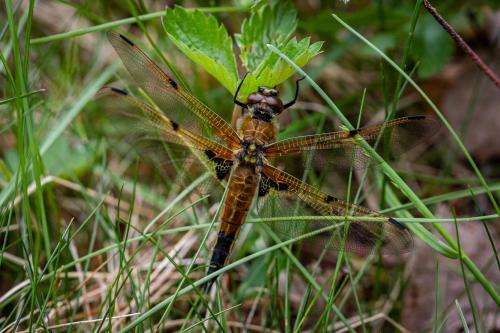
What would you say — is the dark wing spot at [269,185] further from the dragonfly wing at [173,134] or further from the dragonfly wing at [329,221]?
the dragonfly wing at [173,134]

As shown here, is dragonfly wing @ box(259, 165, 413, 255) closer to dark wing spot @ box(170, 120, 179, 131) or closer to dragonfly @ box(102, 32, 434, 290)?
dragonfly @ box(102, 32, 434, 290)

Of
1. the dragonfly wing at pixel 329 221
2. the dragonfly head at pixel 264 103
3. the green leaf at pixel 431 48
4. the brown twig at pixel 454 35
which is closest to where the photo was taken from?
the brown twig at pixel 454 35

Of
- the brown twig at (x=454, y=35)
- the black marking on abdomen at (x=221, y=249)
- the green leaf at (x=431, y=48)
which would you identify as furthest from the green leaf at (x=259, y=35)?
the green leaf at (x=431, y=48)

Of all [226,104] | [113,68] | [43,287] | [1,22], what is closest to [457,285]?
[226,104]

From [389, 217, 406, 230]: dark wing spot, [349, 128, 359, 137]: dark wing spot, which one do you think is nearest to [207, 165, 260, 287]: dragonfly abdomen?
[349, 128, 359, 137]: dark wing spot

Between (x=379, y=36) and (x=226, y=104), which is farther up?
(x=379, y=36)

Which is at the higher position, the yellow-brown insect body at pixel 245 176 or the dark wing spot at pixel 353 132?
the dark wing spot at pixel 353 132

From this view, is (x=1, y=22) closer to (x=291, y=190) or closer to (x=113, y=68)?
(x=113, y=68)
